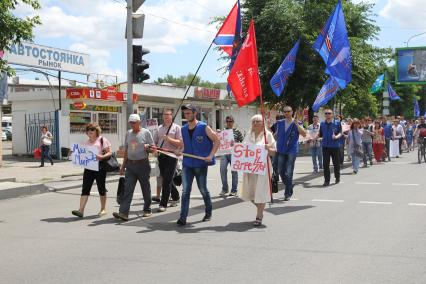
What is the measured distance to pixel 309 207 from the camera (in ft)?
31.4

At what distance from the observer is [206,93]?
34.6 metres

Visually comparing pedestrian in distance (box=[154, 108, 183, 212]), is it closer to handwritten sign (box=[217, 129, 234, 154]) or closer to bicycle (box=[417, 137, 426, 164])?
handwritten sign (box=[217, 129, 234, 154])

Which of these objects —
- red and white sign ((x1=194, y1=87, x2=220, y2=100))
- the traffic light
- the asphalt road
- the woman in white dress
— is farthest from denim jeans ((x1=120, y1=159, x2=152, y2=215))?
red and white sign ((x1=194, y1=87, x2=220, y2=100))

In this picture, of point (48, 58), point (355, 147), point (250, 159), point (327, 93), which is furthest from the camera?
point (48, 58)

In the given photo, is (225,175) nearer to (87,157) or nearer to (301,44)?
(87,157)

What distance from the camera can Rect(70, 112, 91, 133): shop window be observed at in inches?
972

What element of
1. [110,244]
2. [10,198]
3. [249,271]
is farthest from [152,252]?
[10,198]

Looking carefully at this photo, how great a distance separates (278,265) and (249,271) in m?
0.39

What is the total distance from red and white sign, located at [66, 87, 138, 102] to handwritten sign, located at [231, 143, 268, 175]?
1676 cm

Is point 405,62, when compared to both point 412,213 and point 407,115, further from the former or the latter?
point 412,213

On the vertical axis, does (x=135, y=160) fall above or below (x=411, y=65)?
below

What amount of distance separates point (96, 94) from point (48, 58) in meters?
2.89

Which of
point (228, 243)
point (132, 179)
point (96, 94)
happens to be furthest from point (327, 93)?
point (96, 94)

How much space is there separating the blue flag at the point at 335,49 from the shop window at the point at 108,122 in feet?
52.4
